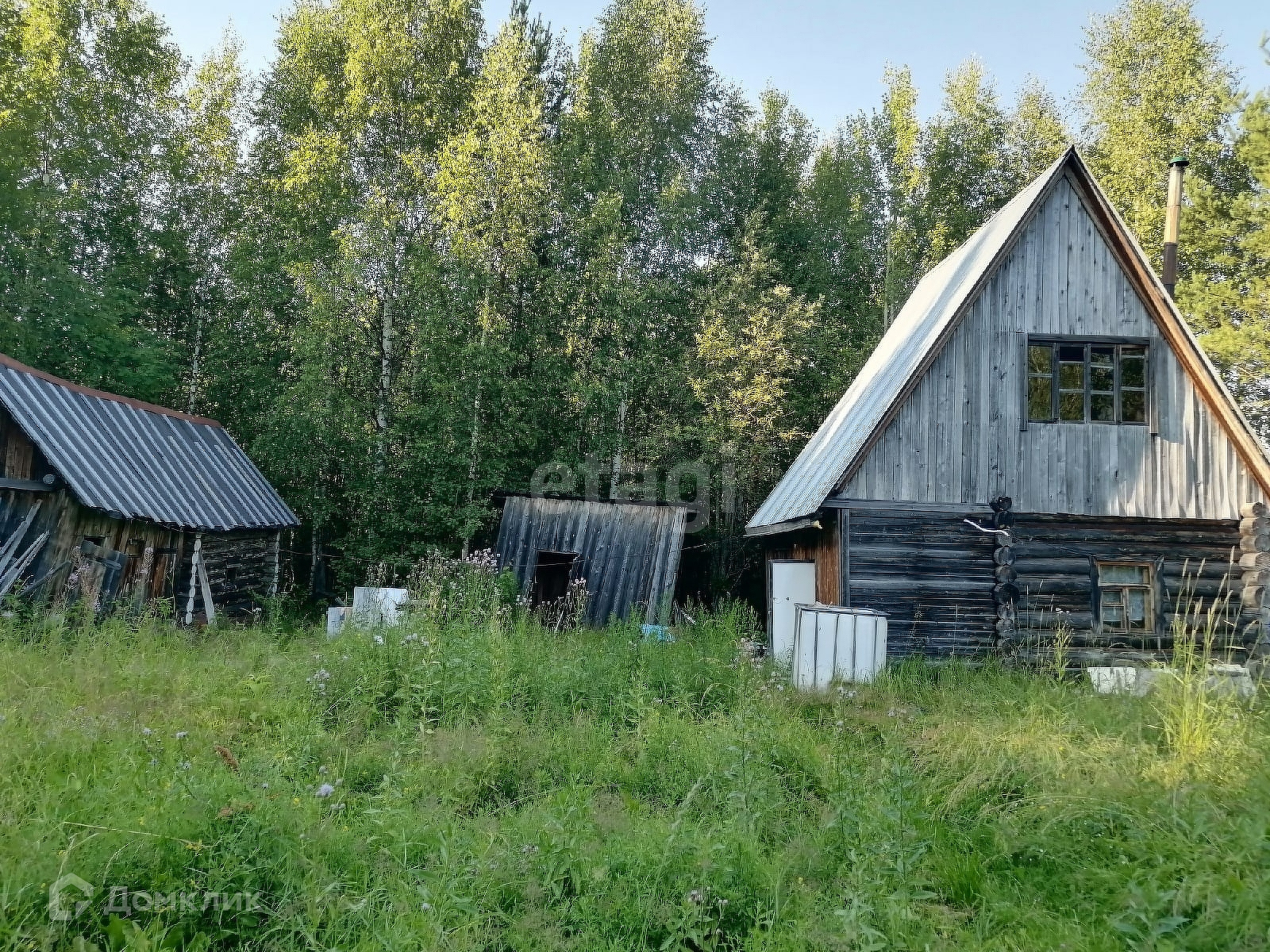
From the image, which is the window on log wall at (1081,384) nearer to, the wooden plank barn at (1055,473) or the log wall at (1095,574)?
the wooden plank barn at (1055,473)

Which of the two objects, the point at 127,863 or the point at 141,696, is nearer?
the point at 127,863

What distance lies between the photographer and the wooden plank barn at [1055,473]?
10523 millimetres

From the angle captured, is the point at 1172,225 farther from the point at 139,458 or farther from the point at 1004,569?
the point at 139,458

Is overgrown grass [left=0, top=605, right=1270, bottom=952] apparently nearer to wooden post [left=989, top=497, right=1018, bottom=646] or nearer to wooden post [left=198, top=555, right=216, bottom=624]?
wooden post [left=989, top=497, right=1018, bottom=646]

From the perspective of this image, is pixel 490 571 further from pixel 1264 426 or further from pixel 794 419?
pixel 1264 426

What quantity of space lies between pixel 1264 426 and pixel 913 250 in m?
10.4

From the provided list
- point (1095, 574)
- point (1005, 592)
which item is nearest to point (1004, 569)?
point (1005, 592)

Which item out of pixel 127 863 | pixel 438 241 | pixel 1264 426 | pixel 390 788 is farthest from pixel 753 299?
pixel 127 863

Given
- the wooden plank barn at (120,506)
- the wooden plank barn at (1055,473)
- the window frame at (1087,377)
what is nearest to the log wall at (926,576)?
the wooden plank barn at (1055,473)

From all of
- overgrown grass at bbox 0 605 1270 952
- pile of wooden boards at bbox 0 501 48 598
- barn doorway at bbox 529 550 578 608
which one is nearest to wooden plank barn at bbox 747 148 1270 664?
overgrown grass at bbox 0 605 1270 952

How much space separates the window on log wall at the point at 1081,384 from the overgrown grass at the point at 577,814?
5498mm

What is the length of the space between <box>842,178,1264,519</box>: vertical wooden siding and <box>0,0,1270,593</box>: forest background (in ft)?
28.0

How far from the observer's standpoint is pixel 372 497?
16.4 m

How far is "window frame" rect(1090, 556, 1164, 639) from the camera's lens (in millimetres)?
10688
